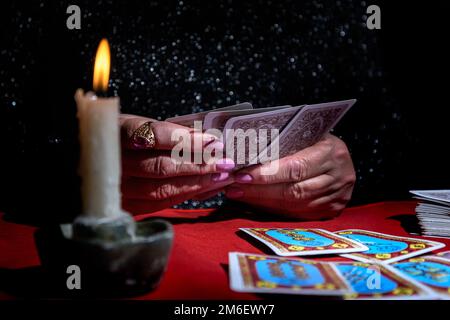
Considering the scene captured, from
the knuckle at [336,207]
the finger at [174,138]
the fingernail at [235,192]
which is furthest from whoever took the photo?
the knuckle at [336,207]

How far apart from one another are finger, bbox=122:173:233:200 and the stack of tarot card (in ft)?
2.34

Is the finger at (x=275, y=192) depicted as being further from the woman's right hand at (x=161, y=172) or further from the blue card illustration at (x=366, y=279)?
the blue card illustration at (x=366, y=279)

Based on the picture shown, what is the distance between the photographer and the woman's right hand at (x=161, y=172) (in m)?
1.47

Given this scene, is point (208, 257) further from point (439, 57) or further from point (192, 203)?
point (439, 57)

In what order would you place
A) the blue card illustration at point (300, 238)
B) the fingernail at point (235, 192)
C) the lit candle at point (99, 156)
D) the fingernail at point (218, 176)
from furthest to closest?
the fingernail at point (235, 192) < the fingernail at point (218, 176) < the blue card illustration at point (300, 238) < the lit candle at point (99, 156)

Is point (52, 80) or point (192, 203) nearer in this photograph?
point (52, 80)

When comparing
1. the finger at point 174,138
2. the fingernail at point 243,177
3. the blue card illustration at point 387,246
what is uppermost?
the finger at point 174,138

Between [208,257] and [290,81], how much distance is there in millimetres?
1427

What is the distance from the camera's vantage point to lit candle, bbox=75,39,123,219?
0.72 m

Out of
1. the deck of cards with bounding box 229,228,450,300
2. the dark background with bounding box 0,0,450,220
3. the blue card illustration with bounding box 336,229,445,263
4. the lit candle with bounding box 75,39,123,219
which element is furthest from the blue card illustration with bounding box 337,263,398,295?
the dark background with bounding box 0,0,450,220

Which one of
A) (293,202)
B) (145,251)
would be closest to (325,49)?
(293,202)

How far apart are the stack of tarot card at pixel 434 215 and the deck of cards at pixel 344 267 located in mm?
166

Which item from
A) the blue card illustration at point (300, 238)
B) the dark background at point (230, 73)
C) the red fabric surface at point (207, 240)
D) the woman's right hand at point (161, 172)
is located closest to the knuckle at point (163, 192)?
the woman's right hand at point (161, 172)

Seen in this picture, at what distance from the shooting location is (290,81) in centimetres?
234
